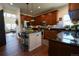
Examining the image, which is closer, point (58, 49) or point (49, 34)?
point (58, 49)

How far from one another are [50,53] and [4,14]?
98 cm

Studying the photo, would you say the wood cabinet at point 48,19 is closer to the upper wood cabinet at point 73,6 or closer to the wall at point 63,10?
the wall at point 63,10

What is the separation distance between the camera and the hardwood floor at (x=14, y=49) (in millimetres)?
1870

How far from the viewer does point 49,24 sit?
6.41 feet

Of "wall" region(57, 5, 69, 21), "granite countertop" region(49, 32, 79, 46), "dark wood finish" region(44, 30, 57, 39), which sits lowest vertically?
"granite countertop" region(49, 32, 79, 46)

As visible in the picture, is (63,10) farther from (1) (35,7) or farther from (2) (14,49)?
(2) (14,49)

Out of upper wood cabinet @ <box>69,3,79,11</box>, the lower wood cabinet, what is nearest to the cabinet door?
the lower wood cabinet

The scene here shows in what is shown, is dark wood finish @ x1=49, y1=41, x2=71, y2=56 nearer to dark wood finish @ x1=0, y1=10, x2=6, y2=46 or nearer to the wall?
the wall

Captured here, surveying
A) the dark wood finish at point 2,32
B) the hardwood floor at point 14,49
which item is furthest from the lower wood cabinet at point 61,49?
the dark wood finish at point 2,32

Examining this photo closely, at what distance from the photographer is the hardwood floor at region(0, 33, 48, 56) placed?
1870mm

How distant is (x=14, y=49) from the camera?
188 cm

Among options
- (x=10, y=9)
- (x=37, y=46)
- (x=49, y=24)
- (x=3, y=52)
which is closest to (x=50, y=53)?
(x=37, y=46)

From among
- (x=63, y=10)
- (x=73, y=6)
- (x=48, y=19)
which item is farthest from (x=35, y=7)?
(x=73, y=6)

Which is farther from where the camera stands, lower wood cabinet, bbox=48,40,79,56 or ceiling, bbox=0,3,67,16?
ceiling, bbox=0,3,67,16
